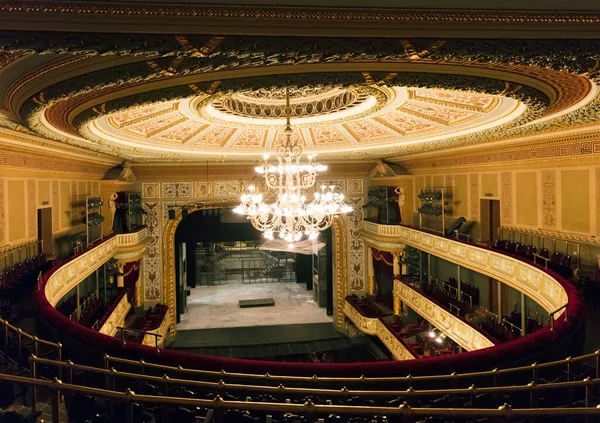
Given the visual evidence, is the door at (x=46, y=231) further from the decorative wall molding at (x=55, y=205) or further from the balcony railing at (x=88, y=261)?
the balcony railing at (x=88, y=261)

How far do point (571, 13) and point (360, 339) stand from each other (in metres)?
14.6

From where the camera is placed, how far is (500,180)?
11.2 metres

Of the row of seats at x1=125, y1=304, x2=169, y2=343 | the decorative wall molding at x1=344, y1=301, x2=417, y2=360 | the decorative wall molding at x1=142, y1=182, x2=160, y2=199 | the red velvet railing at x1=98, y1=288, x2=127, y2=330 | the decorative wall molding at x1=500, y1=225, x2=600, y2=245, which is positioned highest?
the decorative wall molding at x1=142, y1=182, x2=160, y2=199

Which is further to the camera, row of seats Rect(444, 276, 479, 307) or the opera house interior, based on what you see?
row of seats Rect(444, 276, 479, 307)

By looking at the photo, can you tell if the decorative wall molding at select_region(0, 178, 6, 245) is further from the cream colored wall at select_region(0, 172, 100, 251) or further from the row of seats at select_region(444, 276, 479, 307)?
the row of seats at select_region(444, 276, 479, 307)

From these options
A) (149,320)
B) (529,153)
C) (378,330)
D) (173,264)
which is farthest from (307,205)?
(173,264)

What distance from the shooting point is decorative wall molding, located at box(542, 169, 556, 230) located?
9.43 metres

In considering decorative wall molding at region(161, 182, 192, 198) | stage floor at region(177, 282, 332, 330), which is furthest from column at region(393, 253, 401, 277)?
decorative wall molding at region(161, 182, 192, 198)

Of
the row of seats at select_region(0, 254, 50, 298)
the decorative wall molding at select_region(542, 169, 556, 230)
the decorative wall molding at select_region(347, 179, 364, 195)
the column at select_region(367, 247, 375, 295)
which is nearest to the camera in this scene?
the row of seats at select_region(0, 254, 50, 298)

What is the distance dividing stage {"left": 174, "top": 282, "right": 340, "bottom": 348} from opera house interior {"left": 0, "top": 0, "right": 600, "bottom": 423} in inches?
5.1

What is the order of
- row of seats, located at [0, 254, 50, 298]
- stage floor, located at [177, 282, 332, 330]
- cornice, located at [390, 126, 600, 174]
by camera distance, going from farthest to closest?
1. stage floor, located at [177, 282, 332, 330]
2. cornice, located at [390, 126, 600, 174]
3. row of seats, located at [0, 254, 50, 298]

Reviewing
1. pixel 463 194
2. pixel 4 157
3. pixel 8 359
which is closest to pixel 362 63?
pixel 8 359

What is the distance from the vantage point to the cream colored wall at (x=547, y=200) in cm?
844

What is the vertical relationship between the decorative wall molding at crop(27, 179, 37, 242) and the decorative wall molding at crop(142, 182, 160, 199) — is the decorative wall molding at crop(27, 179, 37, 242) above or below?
below
